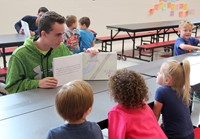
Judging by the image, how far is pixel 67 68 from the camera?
1835 millimetres

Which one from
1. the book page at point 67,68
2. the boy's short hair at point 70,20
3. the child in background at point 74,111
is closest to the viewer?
the child in background at point 74,111

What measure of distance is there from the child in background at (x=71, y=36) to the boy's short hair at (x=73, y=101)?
96.7 inches

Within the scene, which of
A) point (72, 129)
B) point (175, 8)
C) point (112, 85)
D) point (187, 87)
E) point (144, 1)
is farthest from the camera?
point (175, 8)

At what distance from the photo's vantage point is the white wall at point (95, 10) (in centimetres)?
576

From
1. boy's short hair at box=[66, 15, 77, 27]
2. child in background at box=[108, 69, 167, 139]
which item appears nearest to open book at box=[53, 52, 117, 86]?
child in background at box=[108, 69, 167, 139]

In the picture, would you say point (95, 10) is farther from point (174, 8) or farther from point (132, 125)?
point (132, 125)

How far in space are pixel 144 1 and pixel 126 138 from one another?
7631mm

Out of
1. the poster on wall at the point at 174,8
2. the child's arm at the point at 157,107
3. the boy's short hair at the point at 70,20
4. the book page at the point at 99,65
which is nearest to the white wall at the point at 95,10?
the poster on wall at the point at 174,8

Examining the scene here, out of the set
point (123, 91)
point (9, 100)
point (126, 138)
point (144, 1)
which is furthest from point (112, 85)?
point (144, 1)

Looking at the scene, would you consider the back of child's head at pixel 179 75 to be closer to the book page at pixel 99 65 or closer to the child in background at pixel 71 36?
the book page at pixel 99 65

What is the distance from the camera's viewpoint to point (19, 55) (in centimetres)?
186

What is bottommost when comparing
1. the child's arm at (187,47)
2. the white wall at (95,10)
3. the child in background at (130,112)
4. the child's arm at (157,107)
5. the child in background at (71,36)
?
the child's arm at (157,107)

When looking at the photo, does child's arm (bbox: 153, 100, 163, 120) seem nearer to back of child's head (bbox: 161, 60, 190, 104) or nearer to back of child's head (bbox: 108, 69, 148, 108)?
back of child's head (bbox: 161, 60, 190, 104)

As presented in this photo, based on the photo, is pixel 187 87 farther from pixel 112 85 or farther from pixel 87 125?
pixel 87 125
